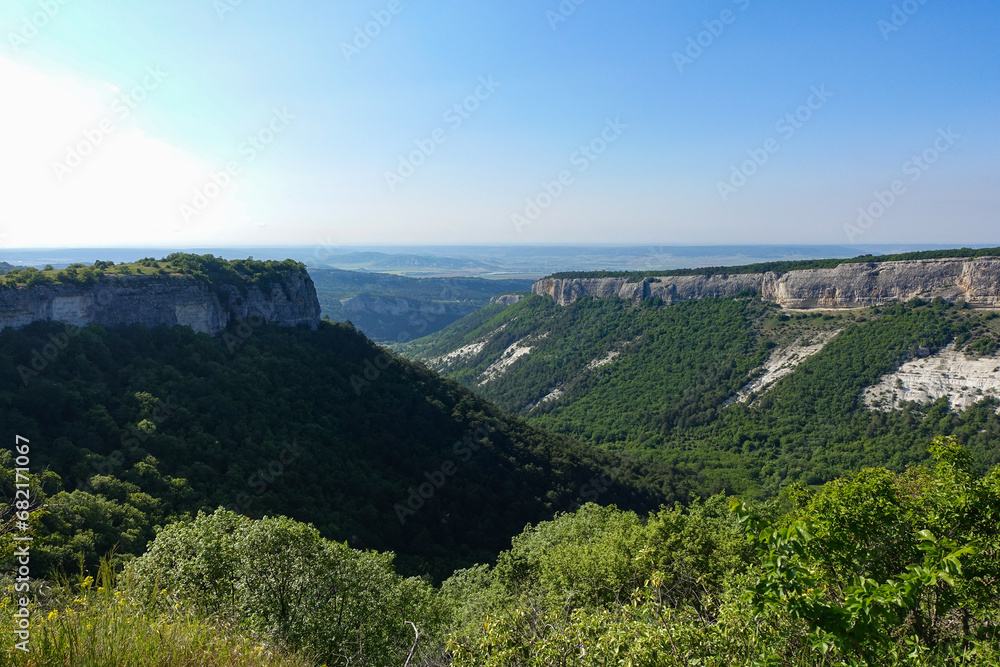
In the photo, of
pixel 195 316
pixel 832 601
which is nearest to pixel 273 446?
pixel 195 316

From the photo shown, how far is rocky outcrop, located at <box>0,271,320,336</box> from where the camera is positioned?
31.6 metres

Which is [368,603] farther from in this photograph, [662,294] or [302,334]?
[662,294]

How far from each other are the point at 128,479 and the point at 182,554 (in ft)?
52.1

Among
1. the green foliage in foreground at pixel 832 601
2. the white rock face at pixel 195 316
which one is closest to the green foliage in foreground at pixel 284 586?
the green foliage in foreground at pixel 832 601

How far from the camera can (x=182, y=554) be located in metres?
12.7

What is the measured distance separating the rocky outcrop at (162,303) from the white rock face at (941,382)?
83.4 meters

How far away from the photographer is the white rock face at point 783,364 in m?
82.9

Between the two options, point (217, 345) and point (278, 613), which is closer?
point (278, 613)

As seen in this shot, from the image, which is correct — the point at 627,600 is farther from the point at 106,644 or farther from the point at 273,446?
the point at 273,446

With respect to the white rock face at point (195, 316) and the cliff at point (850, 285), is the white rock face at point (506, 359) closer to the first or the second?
the cliff at point (850, 285)

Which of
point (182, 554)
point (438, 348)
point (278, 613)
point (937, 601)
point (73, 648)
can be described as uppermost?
point (73, 648)

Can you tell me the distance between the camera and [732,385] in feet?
287

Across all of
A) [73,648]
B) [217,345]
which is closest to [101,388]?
[217,345]

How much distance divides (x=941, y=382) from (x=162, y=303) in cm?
9687
